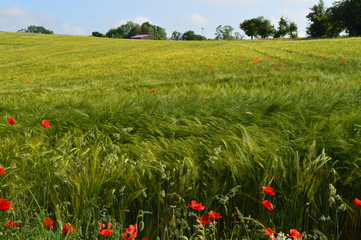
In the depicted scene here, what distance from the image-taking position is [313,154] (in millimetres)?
2104

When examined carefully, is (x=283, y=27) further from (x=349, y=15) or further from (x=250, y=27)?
(x=349, y=15)

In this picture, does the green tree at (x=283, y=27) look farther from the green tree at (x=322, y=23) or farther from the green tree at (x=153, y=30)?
the green tree at (x=153, y=30)

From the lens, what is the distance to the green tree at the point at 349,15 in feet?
151

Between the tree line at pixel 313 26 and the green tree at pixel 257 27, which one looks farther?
the green tree at pixel 257 27

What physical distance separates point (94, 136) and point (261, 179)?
1.69m

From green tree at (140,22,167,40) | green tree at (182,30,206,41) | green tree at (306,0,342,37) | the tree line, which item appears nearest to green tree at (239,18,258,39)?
the tree line

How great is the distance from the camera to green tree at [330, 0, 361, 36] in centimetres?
4591

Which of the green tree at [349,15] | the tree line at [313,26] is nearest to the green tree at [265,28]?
the tree line at [313,26]

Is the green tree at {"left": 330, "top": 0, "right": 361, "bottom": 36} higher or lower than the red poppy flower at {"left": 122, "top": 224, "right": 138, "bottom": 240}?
higher

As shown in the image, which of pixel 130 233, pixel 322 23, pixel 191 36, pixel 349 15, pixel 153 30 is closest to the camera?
pixel 130 233

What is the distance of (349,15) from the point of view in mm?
46938

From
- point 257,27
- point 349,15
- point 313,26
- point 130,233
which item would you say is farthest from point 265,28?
point 130,233

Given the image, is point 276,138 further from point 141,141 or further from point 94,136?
point 94,136

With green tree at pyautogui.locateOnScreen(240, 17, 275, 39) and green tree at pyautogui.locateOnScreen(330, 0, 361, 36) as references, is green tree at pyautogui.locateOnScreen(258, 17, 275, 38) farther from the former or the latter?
green tree at pyautogui.locateOnScreen(330, 0, 361, 36)
